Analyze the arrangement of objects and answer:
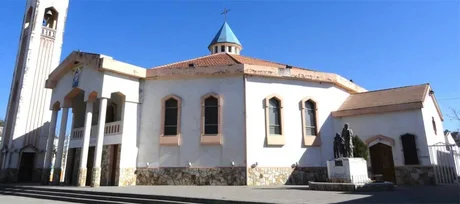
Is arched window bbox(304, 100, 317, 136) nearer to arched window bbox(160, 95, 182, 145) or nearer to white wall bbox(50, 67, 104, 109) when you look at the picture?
arched window bbox(160, 95, 182, 145)

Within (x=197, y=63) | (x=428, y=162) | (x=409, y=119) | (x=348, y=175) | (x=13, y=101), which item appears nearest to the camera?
(x=348, y=175)

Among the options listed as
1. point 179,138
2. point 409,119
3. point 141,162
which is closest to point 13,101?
point 141,162

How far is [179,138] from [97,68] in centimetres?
528

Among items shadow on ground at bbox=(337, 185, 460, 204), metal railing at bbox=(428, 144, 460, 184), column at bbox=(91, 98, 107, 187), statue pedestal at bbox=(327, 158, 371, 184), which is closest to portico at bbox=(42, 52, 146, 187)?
column at bbox=(91, 98, 107, 187)

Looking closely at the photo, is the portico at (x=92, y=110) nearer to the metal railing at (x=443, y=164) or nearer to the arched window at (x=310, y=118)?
the arched window at (x=310, y=118)

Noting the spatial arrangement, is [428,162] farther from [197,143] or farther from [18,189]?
[18,189]

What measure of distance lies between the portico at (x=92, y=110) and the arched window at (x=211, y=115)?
3.74 m

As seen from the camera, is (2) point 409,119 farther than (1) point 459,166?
No

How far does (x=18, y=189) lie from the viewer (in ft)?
47.8

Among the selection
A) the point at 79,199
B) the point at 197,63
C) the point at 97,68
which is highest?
the point at 197,63

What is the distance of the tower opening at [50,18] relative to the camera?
2375 cm

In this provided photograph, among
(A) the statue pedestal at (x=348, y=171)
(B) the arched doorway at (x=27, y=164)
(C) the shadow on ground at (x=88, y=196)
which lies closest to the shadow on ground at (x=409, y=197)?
(A) the statue pedestal at (x=348, y=171)

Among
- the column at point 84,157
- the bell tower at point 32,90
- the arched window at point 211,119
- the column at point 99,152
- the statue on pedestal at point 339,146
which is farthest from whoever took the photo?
the bell tower at point 32,90

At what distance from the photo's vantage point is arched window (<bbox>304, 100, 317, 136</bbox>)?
16453 millimetres
